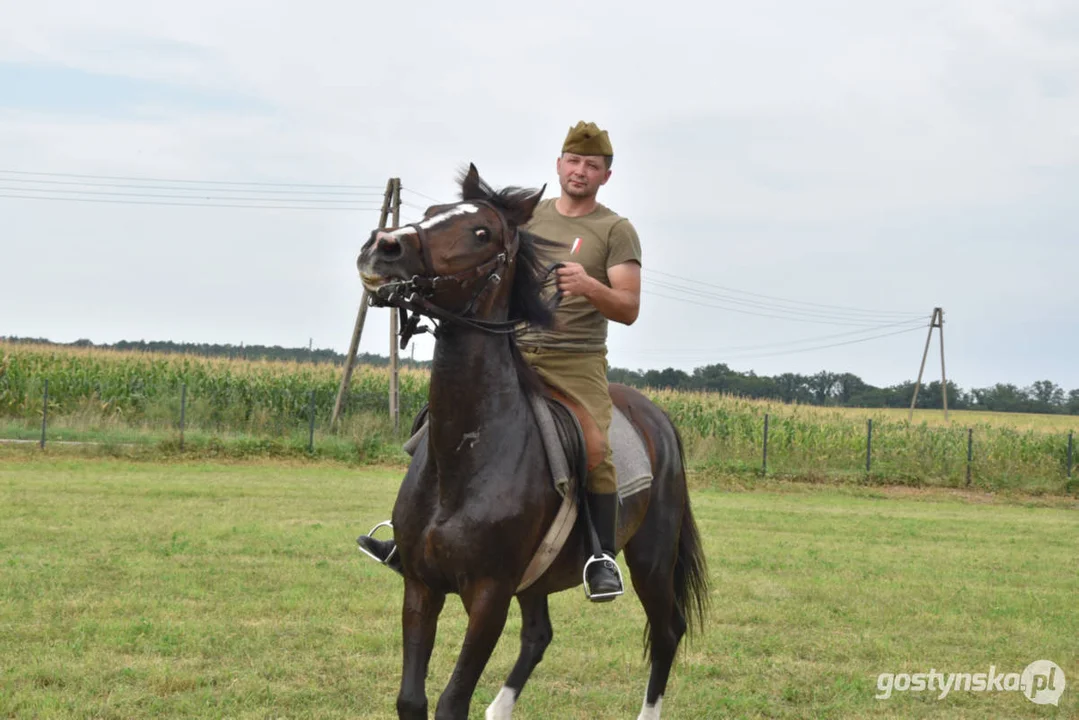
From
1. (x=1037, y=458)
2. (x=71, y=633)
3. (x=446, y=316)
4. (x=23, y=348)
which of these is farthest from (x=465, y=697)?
(x=23, y=348)

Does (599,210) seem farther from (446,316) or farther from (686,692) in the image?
(686,692)

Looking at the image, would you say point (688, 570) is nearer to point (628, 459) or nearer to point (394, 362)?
point (628, 459)

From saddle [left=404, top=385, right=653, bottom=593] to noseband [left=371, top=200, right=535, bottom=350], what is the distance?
1.66 feet

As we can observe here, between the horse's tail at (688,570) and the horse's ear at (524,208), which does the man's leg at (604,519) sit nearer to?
the horse's ear at (524,208)

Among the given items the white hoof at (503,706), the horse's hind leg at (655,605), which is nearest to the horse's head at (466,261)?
the horse's hind leg at (655,605)

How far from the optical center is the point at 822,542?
548 inches

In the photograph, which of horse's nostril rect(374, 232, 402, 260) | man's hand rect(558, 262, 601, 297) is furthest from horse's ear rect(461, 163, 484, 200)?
horse's nostril rect(374, 232, 402, 260)

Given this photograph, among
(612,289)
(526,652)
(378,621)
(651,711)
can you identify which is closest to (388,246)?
(612,289)

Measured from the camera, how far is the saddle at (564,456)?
15.1 ft

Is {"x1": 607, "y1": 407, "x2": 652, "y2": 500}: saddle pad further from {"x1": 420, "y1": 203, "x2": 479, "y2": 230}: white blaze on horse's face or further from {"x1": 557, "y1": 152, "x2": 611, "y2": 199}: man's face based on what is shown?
{"x1": 420, "y1": 203, "x2": 479, "y2": 230}: white blaze on horse's face

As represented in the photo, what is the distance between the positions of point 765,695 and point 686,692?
48 centimetres

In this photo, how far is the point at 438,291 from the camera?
411 cm

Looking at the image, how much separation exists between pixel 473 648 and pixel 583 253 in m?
1.92

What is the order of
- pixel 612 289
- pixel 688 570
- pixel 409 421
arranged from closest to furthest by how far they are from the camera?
pixel 612 289 → pixel 688 570 → pixel 409 421
